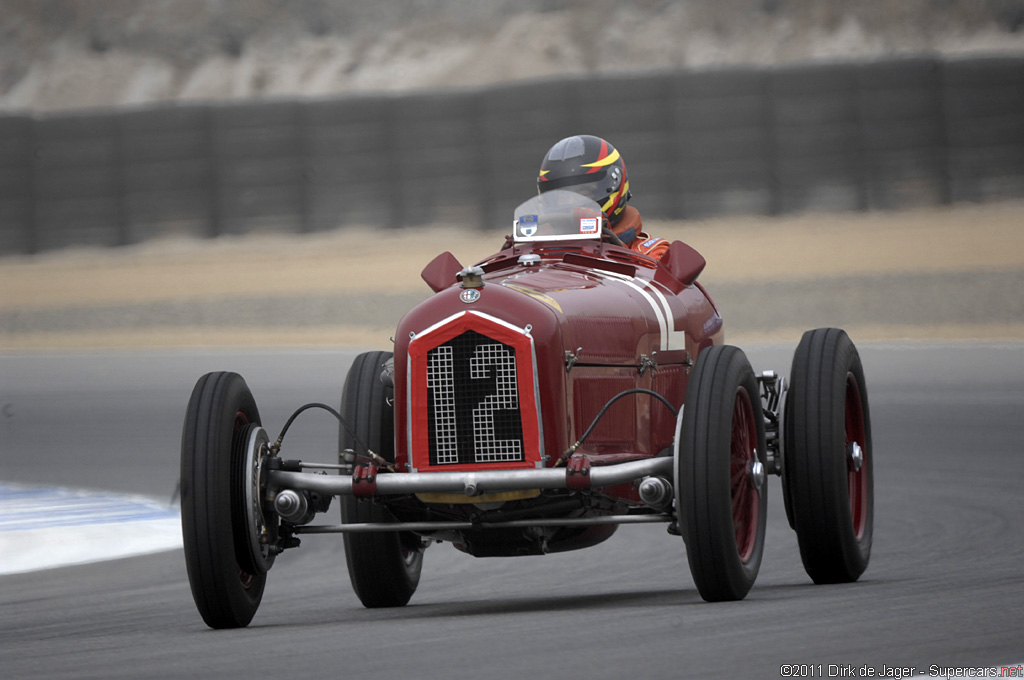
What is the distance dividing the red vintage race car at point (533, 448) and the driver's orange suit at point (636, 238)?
Answer: 2.42 feet

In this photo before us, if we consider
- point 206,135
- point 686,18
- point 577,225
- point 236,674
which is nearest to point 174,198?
point 206,135

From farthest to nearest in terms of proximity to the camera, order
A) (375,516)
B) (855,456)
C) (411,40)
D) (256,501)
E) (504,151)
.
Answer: (411,40) → (504,151) → (855,456) → (375,516) → (256,501)

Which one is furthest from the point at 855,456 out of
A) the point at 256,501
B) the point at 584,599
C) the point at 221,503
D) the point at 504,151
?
the point at 504,151

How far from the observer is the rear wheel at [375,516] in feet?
24.1

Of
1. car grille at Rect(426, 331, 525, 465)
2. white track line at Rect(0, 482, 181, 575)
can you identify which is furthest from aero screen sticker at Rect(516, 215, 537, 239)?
white track line at Rect(0, 482, 181, 575)

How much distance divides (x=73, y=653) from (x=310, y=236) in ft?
75.1

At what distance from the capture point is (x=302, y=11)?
1714 inches

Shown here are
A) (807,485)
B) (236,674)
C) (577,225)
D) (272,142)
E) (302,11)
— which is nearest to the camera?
(236,674)

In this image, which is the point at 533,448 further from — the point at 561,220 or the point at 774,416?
the point at 774,416

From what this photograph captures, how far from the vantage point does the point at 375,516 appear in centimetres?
716

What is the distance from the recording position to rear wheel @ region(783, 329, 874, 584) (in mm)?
7191

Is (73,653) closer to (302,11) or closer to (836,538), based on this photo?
(836,538)

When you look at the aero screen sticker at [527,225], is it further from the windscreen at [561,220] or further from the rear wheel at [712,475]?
the rear wheel at [712,475]

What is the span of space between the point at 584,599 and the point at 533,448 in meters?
1.34
